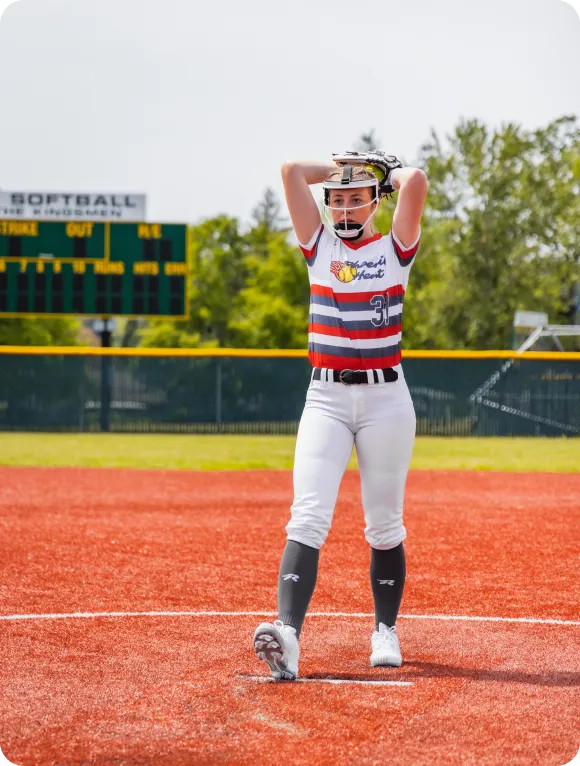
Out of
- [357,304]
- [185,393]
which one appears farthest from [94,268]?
[357,304]

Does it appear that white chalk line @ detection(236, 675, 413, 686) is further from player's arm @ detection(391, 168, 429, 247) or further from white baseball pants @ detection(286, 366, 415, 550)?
player's arm @ detection(391, 168, 429, 247)

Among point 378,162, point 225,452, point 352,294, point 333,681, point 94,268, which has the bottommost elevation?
point 225,452

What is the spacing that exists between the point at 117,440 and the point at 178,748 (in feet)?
62.6

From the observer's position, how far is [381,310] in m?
4.61

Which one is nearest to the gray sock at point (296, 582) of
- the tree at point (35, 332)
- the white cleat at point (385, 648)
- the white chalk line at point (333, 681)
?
the white chalk line at point (333, 681)

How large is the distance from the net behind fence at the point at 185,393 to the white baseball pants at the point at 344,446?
19012mm

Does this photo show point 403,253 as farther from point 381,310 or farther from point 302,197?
point 302,197

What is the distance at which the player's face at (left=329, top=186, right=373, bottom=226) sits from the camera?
463 centimetres

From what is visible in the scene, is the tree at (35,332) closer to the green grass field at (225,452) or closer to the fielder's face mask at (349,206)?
the green grass field at (225,452)

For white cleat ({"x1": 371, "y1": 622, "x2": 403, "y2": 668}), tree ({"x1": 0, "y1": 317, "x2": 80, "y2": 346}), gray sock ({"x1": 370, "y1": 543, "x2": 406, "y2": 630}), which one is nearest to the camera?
white cleat ({"x1": 371, "y1": 622, "x2": 403, "y2": 668})

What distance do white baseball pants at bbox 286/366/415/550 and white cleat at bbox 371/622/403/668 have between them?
0.53m

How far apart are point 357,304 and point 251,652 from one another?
5.39ft

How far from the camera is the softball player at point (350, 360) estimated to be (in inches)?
179

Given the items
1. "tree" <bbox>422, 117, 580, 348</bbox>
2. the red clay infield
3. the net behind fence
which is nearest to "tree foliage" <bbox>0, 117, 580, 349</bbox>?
"tree" <bbox>422, 117, 580, 348</bbox>
